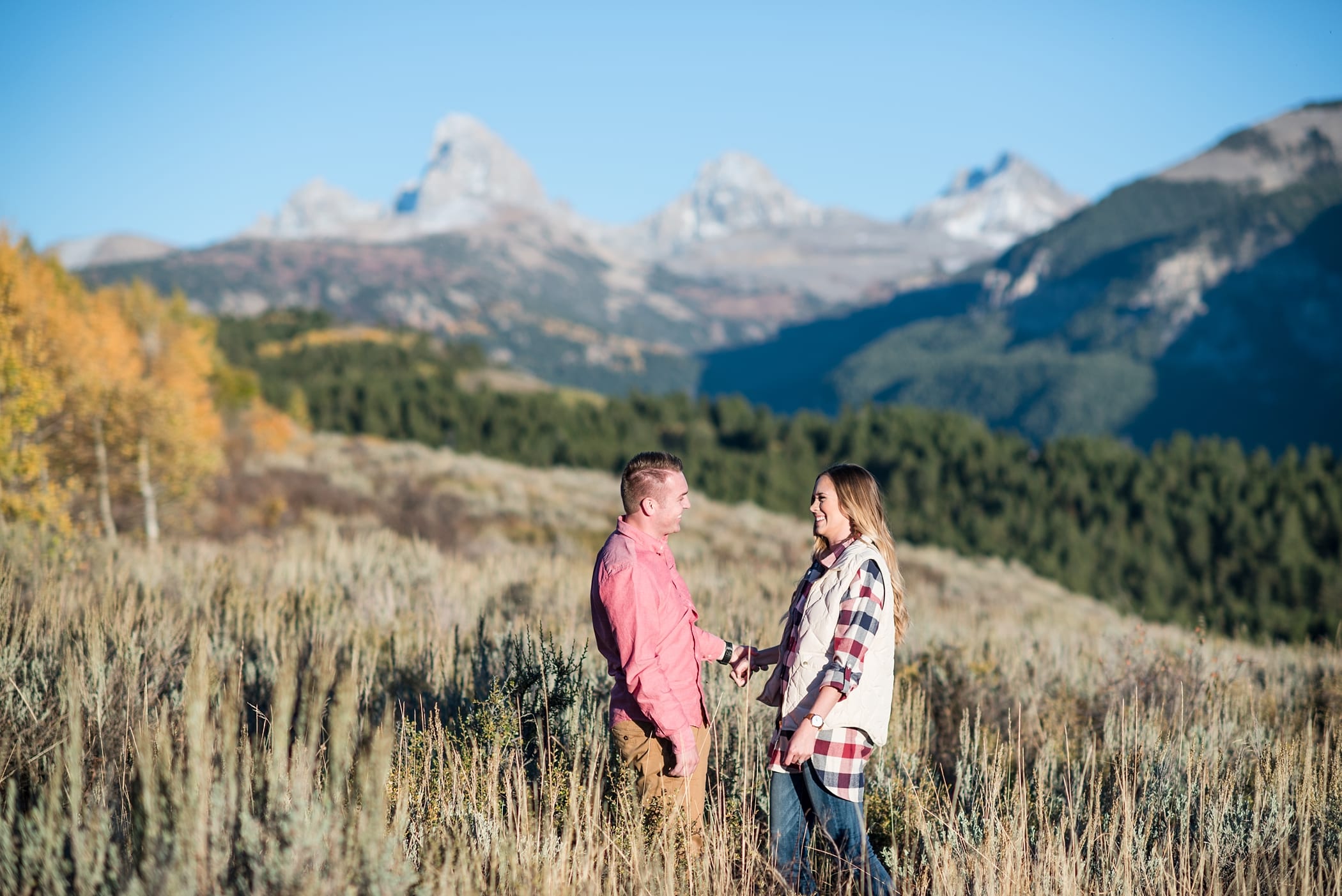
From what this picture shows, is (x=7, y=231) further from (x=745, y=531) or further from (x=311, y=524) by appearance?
(x=745, y=531)

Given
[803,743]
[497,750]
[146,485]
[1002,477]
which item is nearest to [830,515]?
[803,743]

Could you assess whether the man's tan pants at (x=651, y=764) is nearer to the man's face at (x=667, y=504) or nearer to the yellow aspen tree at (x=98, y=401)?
the man's face at (x=667, y=504)

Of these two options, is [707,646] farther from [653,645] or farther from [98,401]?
[98,401]

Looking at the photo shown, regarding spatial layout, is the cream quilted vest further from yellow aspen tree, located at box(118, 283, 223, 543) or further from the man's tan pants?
yellow aspen tree, located at box(118, 283, 223, 543)

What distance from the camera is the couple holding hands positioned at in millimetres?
2697

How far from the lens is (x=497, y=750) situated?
274 cm

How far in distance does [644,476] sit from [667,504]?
0.41 ft

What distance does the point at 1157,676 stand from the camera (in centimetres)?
501

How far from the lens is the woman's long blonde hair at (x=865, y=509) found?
288cm

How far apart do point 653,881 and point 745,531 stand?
20.4 m

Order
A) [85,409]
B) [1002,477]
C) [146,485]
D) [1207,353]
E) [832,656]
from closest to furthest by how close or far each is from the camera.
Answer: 1. [832,656]
2. [85,409]
3. [146,485]
4. [1002,477]
5. [1207,353]

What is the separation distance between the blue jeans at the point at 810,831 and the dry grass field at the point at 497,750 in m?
0.10

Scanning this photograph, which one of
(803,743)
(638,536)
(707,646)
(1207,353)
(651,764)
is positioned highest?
(1207,353)

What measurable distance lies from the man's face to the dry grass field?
0.80 metres
